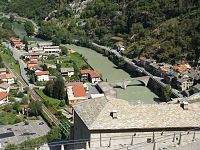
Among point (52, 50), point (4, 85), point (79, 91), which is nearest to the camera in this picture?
point (79, 91)

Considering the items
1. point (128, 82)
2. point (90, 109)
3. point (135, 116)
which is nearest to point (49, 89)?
point (128, 82)

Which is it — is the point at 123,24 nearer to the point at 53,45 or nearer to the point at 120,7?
the point at 120,7

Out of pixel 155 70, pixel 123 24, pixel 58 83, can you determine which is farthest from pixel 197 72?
pixel 123 24

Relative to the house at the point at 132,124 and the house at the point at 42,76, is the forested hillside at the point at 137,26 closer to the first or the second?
the house at the point at 42,76

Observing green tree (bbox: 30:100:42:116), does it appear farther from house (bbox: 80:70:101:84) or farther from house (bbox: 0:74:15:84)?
house (bbox: 80:70:101:84)

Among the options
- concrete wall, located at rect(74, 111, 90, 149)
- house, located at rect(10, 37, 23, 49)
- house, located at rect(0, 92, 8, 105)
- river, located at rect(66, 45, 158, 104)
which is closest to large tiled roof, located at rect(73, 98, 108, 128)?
concrete wall, located at rect(74, 111, 90, 149)

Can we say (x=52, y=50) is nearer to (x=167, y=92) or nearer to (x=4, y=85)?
(x=4, y=85)

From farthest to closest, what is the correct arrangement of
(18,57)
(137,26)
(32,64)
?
(137,26) < (18,57) < (32,64)
